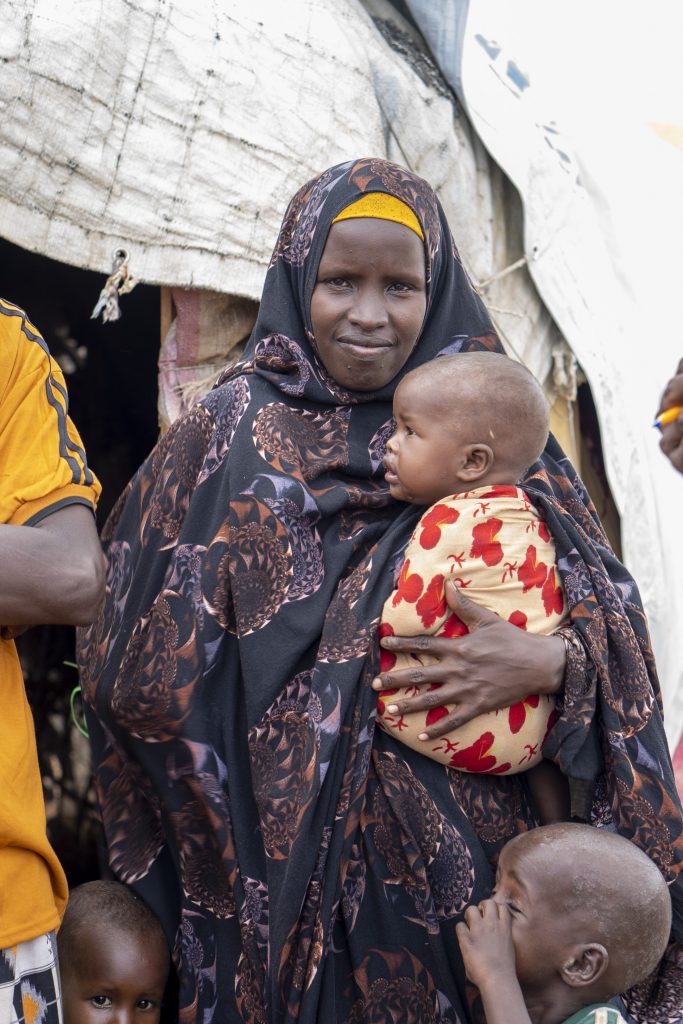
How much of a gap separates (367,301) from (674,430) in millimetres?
612

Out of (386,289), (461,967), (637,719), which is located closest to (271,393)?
(386,289)

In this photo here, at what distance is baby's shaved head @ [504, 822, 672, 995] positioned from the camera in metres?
2.00

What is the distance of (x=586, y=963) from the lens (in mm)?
1993

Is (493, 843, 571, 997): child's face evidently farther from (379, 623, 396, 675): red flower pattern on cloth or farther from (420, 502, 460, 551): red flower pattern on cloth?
(420, 502, 460, 551): red flower pattern on cloth

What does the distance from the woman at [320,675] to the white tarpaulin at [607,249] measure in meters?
1.04

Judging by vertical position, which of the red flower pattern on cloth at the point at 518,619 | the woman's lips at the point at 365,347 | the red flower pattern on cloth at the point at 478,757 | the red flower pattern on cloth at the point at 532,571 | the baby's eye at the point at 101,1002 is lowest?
the baby's eye at the point at 101,1002

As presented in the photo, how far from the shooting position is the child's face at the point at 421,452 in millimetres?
2207

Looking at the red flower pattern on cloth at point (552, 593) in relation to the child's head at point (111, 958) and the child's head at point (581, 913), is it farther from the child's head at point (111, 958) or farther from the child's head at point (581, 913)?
the child's head at point (111, 958)

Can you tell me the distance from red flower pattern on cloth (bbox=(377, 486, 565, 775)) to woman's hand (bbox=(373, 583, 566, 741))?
0.02 m

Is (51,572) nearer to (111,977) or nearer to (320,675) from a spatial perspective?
(320,675)

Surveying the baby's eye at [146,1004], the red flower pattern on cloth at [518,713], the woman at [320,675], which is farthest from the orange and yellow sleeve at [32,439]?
the baby's eye at [146,1004]

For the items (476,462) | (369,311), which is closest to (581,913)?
(476,462)

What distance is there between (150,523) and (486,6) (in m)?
2.28

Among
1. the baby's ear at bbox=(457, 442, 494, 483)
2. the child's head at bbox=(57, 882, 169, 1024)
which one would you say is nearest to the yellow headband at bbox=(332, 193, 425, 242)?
the baby's ear at bbox=(457, 442, 494, 483)
